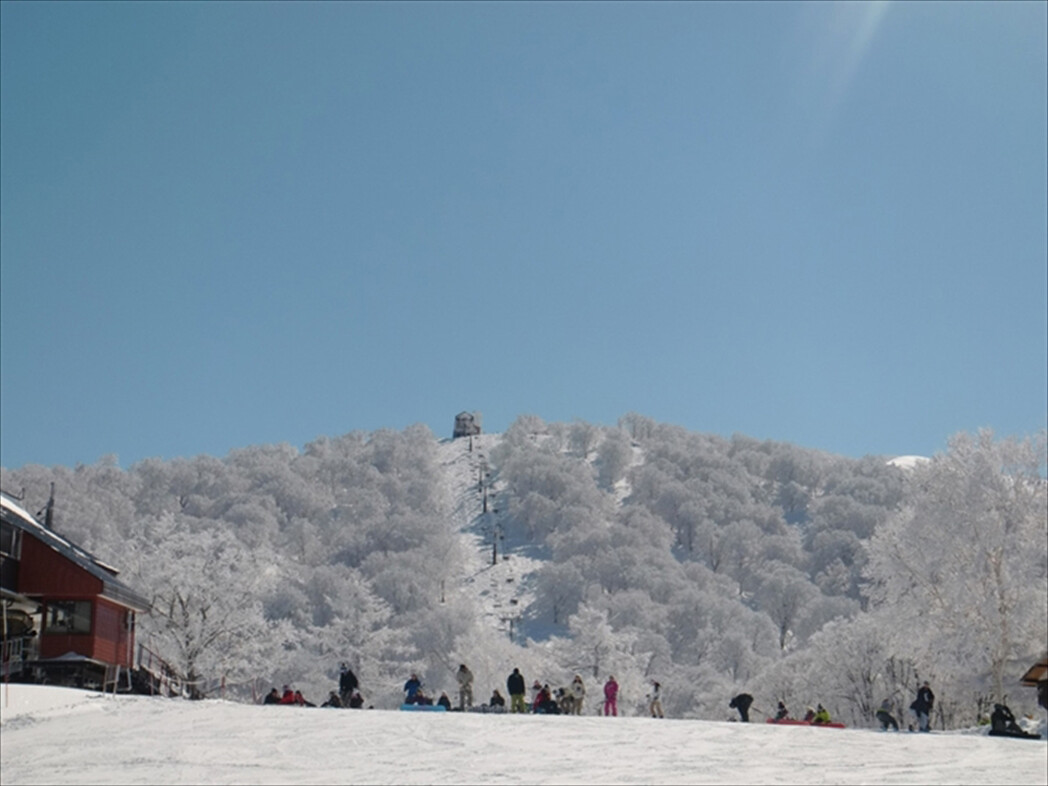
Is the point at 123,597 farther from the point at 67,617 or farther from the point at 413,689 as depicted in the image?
the point at 413,689

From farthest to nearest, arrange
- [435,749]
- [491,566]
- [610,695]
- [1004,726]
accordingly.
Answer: [491,566], [610,695], [1004,726], [435,749]

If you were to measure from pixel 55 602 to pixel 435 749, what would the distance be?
21458 millimetres

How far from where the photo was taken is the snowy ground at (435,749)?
20.9 m

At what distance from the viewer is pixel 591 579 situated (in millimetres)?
146500

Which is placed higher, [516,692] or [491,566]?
[491,566]

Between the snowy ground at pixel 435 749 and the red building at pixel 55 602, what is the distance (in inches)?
442

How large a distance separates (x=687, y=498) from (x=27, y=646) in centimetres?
15909

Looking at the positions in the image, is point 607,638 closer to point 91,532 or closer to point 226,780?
point 226,780

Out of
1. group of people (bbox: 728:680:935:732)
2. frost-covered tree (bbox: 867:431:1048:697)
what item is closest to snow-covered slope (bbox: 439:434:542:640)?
frost-covered tree (bbox: 867:431:1048:697)

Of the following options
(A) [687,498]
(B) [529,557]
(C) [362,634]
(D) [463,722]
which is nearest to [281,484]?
(B) [529,557]

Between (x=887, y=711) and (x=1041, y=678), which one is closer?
(x=1041, y=678)

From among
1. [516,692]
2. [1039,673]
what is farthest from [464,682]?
[1039,673]

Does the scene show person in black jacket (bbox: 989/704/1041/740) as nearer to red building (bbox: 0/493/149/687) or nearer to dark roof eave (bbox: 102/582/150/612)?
red building (bbox: 0/493/149/687)

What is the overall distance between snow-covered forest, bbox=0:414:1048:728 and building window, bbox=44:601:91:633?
6954mm
